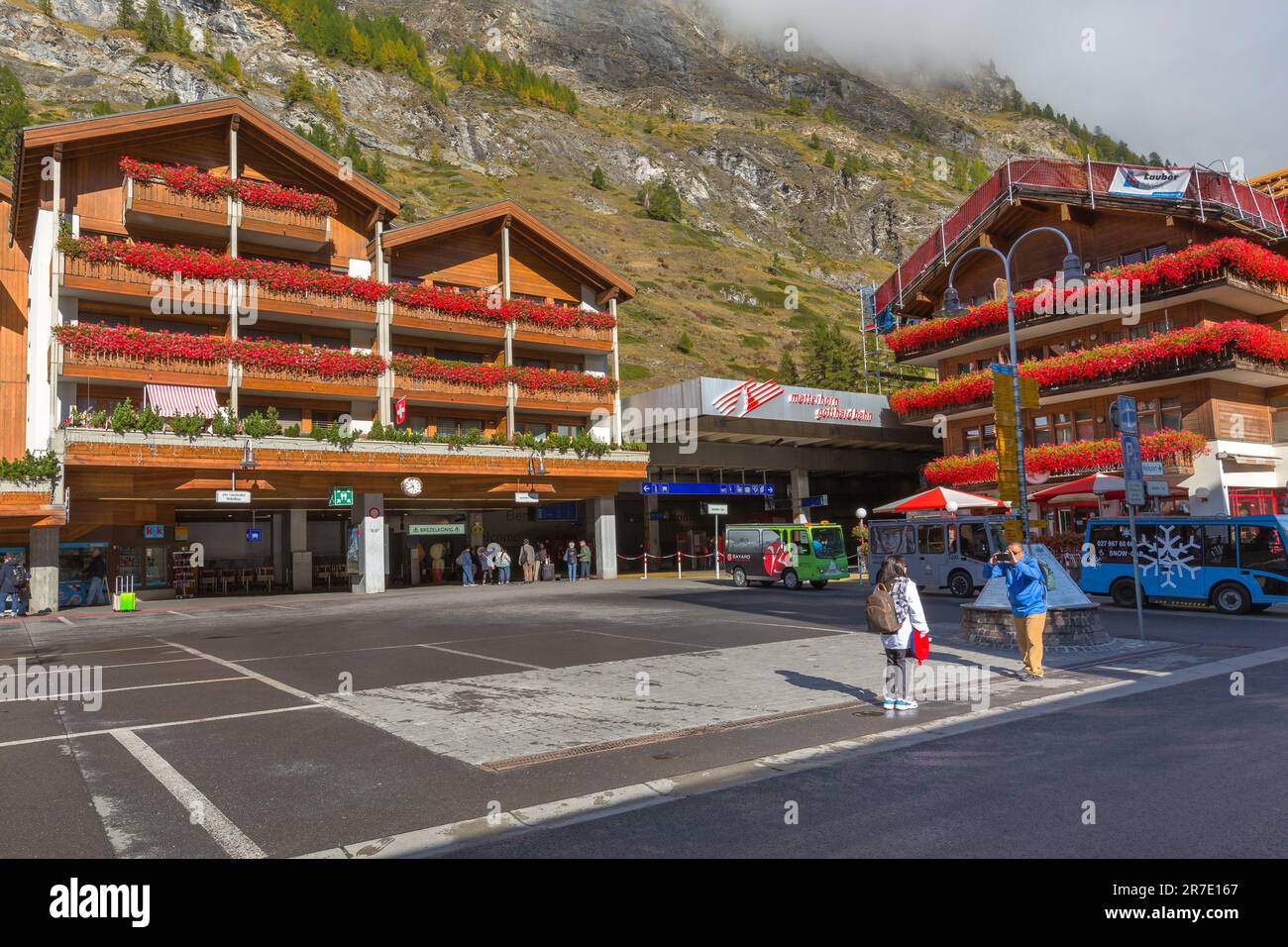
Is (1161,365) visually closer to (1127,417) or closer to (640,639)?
(1127,417)

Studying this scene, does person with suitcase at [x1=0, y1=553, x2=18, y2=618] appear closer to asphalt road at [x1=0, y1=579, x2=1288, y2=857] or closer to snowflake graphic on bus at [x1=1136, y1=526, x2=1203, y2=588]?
asphalt road at [x1=0, y1=579, x2=1288, y2=857]

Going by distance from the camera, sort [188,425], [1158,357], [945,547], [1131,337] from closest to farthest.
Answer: [945,547] → [188,425] → [1158,357] → [1131,337]

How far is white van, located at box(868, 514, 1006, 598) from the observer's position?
83.4 feet

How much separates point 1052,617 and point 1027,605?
7.96 feet

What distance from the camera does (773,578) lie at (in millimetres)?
29375

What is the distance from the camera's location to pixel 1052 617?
13.5 metres

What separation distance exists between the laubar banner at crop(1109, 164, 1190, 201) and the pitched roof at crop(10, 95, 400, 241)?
27526 mm

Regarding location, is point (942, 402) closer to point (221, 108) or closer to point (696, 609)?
point (696, 609)

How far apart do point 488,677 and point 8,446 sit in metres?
29.0

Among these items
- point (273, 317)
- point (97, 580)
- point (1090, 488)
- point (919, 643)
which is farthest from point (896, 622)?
point (273, 317)

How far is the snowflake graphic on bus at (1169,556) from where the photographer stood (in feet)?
63.9

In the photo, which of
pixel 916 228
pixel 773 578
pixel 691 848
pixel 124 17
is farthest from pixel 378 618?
pixel 916 228

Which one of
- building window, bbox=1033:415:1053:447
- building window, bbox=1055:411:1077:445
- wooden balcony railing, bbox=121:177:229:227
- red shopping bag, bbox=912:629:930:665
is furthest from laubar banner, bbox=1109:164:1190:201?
wooden balcony railing, bbox=121:177:229:227

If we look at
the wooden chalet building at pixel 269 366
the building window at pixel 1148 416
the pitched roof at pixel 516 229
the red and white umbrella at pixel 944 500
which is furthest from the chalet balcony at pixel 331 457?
the building window at pixel 1148 416
